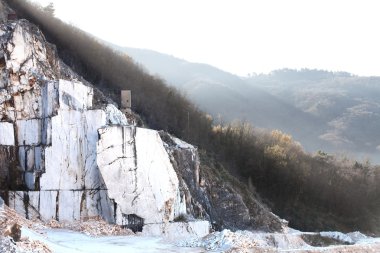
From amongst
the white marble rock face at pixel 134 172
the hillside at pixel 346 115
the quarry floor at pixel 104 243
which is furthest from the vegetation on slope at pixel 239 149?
the hillside at pixel 346 115

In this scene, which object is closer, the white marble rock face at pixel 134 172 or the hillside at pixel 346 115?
the white marble rock face at pixel 134 172

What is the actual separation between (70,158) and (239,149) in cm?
3114

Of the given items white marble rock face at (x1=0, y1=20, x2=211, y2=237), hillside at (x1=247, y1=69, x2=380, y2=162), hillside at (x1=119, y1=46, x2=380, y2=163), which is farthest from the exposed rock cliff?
hillside at (x1=247, y1=69, x2=380, y2=162)

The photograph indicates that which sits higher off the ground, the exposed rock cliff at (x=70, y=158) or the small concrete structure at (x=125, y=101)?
the small concrete structure at (x=125, y=101)

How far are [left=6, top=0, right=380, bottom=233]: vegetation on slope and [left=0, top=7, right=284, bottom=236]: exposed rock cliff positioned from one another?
1468 cm

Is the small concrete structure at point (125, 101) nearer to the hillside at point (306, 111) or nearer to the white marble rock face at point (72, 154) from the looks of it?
the white marble rock face at point (72, 154)

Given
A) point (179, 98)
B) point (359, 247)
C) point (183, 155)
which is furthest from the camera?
point (179, 98)

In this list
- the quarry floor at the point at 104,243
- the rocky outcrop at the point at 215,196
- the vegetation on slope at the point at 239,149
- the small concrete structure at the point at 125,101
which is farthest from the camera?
the vegetation on slope at the point at 239,149

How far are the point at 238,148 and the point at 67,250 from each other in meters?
37.1

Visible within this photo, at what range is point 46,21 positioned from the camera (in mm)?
44625

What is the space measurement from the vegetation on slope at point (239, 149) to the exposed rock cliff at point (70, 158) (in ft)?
48.2

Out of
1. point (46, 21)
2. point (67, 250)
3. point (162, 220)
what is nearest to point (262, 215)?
point (162, 220)

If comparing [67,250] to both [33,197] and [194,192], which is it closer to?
[33,197]

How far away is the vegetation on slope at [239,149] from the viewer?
42594mm
